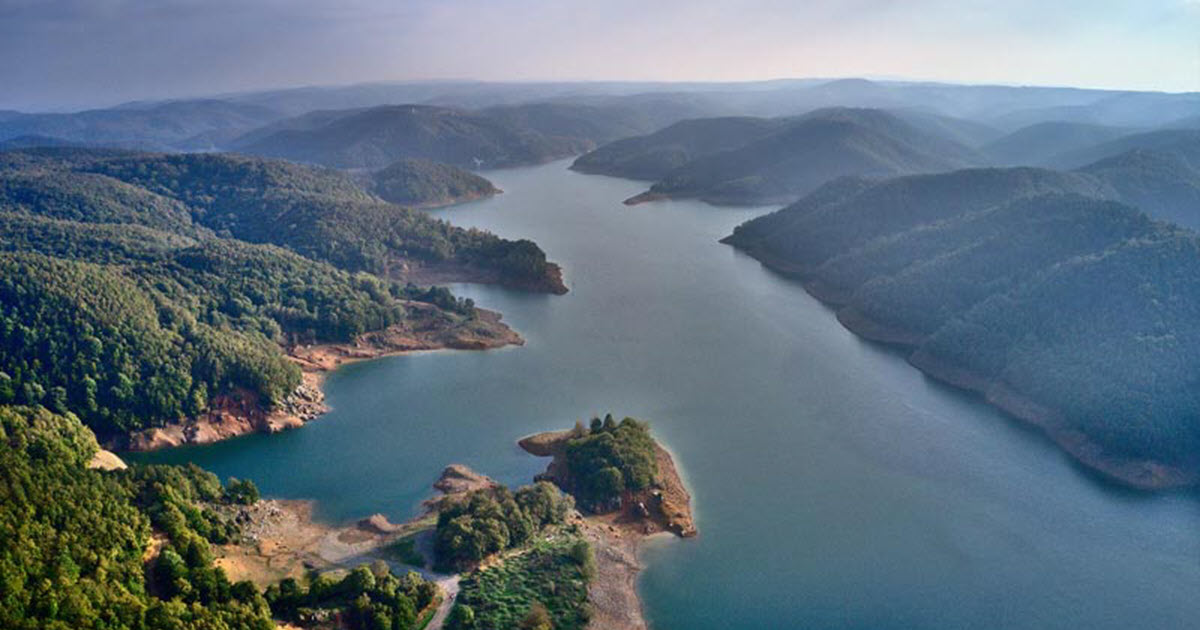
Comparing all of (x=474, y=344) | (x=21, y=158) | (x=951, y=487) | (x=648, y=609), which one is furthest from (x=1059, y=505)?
(x=21, y=158)

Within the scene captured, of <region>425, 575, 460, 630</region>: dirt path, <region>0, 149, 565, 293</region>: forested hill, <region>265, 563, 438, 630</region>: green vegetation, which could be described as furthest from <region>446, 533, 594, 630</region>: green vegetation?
<region>0, 149, 565, 293</region>: forested hill

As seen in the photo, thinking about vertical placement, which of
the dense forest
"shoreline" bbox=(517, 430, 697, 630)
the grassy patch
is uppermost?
the dense forest

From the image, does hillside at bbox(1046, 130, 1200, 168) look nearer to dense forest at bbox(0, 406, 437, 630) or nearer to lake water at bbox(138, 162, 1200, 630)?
lake water at bbox(138, 162, 1200, 630)

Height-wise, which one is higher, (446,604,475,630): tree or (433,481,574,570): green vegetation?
(433,481,574,570): green vegetation

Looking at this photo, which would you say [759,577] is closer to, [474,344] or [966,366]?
[966,366]

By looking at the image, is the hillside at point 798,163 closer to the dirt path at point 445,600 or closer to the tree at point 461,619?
the dirt path at point 445,600

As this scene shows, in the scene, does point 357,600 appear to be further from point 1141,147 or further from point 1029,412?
point 1141,147
